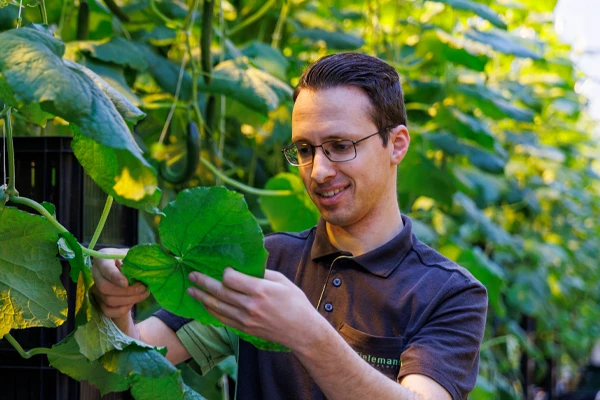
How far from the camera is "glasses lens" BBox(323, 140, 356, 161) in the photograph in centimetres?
130

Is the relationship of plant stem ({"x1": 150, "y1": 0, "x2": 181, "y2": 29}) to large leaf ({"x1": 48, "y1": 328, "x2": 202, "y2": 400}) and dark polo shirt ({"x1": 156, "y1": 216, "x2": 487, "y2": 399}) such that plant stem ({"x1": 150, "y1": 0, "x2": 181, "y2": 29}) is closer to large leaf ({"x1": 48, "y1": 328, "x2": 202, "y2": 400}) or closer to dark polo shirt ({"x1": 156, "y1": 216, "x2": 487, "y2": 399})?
dark polo shirt ({"x1": 156, "y1": 216, "x2": 487, "y2": 399})

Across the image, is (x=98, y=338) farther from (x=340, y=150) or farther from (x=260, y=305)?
(x=340, y=150)

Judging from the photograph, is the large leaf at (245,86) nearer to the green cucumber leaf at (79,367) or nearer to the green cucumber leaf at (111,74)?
the green cucumber leaf at (111,74)

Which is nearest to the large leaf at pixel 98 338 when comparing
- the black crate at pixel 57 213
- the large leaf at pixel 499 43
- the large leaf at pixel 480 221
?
the black crate at pixel 57 213

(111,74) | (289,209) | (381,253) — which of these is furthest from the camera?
(289,209)

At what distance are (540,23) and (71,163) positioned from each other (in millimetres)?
2887

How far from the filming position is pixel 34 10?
200cm

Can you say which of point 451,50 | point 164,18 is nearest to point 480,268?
point 451,50

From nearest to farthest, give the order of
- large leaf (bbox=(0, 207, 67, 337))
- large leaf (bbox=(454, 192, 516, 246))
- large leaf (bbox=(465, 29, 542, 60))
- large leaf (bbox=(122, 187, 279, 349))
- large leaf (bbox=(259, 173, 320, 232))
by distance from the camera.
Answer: large leaf (bbox=(122, 187, 279, 349)) < large leaf (bbox=(0, 207, 67, 337)) < large leaf (bbox=(259, 173, 320, 232)) < large leaf (bbox=(465, 29, 542, 60)) < large leaf (bbox=(454, 192, 516, 246))

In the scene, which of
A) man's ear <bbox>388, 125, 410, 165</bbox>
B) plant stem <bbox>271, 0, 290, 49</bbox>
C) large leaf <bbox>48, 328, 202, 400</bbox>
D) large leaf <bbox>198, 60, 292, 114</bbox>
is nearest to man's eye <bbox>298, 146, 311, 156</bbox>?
man's ear <bbox>388, 125, 410, 165</bbox>

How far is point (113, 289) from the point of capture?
104 cm

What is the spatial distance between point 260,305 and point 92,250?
0.21 m

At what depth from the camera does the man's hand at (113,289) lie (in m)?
1.03

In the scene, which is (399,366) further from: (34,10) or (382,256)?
(34,10)
